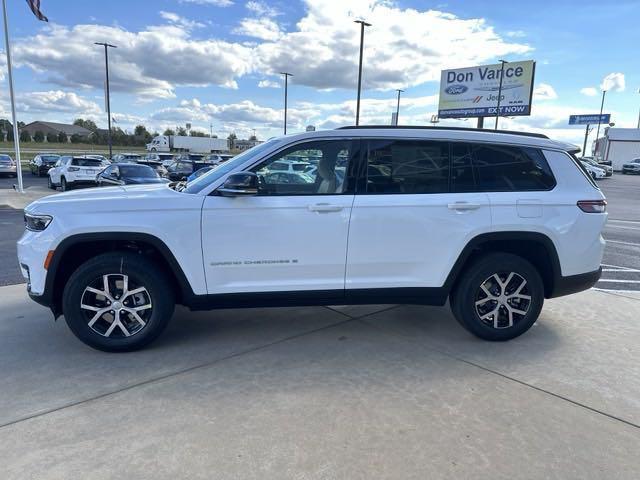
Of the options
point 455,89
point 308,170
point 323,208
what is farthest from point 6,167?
point 455,89

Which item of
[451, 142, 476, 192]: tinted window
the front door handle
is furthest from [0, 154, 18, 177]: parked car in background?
[451, 142, 476, 192]: tinted window

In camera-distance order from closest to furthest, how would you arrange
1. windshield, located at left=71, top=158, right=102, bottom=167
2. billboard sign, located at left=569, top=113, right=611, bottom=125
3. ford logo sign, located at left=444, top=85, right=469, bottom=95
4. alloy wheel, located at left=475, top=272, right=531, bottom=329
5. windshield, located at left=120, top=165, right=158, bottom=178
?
alloy wheel, located at left=475, top=272, right=531, bottom=329
windshield, located at left=120, top=165, right=158, bottom=178
windshield, located at left=71, top=158, right=102, bottom=167
ford logo sign, located at left=444, top=85, right=469, bottom=95
billboard sign, located at left=569, top=113, right=611, bottom=125

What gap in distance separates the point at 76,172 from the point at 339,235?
20767 mm

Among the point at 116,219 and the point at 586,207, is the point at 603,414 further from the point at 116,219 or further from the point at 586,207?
the point at 116,219

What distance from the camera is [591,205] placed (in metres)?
4.17

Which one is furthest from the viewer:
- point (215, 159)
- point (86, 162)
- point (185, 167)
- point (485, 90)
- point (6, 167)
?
point (485, 90)

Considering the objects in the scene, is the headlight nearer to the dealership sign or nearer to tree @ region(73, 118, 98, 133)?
the dealership sign

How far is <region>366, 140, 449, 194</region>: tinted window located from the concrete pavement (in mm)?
1402

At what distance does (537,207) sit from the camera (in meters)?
4.07

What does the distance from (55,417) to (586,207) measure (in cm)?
449

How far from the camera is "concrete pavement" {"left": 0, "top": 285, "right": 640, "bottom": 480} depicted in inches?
99.0

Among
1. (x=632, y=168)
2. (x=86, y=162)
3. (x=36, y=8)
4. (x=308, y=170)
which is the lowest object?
(x=86, y=162)

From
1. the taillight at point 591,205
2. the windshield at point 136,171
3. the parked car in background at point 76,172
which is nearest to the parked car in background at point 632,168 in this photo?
the windshield at point 136,171

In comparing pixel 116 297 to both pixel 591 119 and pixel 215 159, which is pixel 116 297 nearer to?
pixel 215 159
